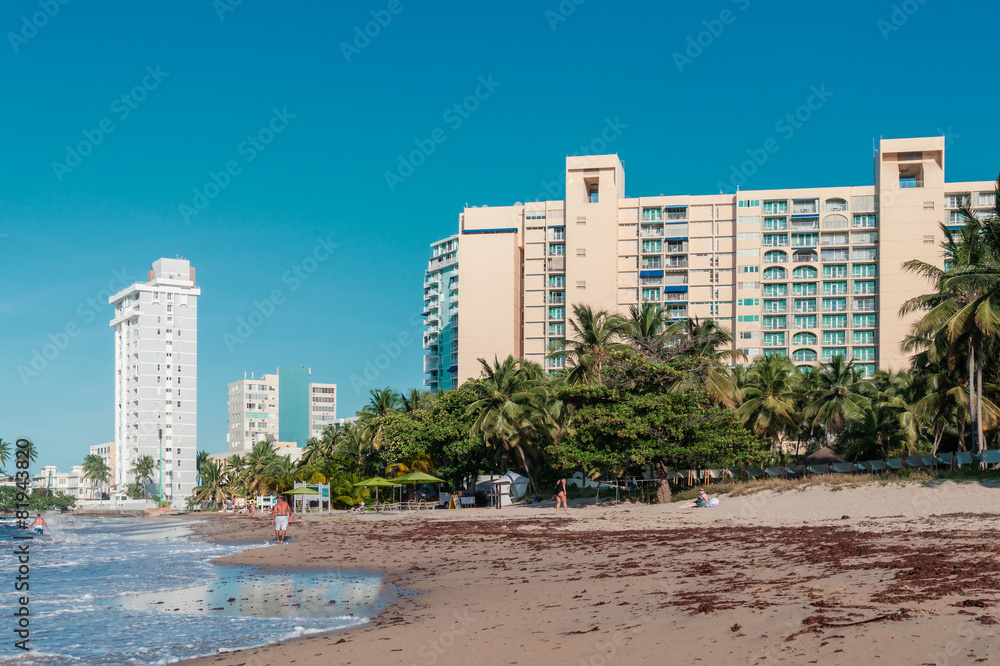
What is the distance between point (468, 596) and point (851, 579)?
6170mm

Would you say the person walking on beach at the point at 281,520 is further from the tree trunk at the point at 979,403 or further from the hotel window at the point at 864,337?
the hotel window at the point at 864,337

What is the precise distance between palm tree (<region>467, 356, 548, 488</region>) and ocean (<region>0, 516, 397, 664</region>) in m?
22.5

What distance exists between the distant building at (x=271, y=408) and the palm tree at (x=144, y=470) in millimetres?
39695

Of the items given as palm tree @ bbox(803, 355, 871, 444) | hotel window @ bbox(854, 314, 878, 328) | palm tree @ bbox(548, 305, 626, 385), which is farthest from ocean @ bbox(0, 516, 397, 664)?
hotel window @ bbox(854, 314, 878, 328)

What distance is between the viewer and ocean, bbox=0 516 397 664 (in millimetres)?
11820

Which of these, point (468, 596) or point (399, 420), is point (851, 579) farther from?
point (399, 420)

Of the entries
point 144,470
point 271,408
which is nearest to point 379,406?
point 144,470

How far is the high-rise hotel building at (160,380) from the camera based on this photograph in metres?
153

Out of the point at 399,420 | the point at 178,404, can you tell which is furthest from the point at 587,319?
the point at 178,404

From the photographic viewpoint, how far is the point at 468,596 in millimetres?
14531

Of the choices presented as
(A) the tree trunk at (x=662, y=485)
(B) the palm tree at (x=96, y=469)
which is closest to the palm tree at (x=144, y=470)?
(B) the palm tree at (x=96, y=469)

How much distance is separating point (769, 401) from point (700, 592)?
41.4 meters

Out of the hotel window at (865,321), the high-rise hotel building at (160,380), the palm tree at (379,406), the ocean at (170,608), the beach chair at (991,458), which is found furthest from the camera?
the high-rise hotel building at (160,380)

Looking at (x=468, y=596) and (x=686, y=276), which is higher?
(x=686, y=276)
